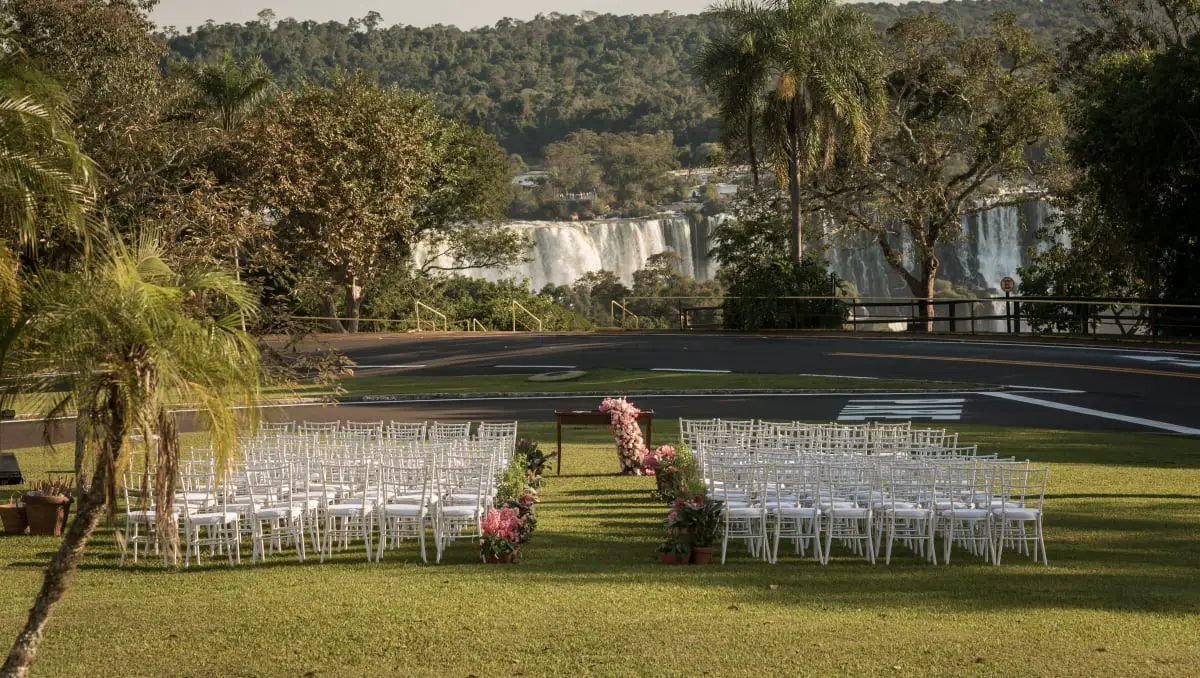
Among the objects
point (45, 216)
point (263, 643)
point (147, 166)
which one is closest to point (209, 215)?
point (45, 216)

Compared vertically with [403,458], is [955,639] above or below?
below

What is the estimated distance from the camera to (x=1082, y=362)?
3166cm

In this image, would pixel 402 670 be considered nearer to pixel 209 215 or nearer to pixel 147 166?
pixel 209 215

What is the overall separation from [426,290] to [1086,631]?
48.1 metres

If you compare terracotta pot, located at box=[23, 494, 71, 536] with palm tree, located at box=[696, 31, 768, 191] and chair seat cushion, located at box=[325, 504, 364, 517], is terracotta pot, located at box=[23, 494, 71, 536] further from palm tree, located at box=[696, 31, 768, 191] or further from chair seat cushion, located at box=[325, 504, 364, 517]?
palm tree, located at box=[696, 31, 768, 191]

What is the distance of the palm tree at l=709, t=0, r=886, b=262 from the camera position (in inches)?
1638

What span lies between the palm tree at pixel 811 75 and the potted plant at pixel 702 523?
31126mm

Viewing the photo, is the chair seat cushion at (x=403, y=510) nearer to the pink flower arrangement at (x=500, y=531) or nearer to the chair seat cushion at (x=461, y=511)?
the chair seat cushion at (x=461, y=511)

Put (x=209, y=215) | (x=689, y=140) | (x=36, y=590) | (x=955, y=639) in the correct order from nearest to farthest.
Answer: (x=955, y=639) < (x=36, y=590) < (x=209, y=215) < (x=689, y=140)

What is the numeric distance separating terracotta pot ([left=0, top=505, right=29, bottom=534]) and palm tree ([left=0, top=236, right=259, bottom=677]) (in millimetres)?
6810

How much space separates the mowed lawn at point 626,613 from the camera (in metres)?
8.19

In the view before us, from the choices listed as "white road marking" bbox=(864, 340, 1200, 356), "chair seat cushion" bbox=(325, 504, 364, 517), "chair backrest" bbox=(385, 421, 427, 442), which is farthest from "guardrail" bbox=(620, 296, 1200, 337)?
"chair seat cushion" bbox=(325, 504, 364, 517)

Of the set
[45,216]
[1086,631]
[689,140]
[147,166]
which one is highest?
[689,140]

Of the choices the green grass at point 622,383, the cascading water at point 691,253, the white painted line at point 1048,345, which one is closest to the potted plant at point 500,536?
the green grass at point 622,383
